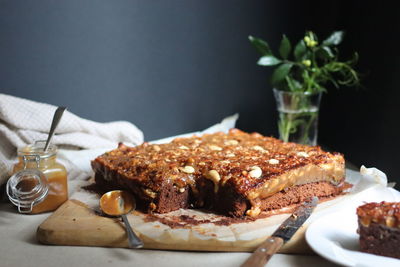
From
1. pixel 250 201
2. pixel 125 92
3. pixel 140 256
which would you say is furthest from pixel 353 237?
pixel 125 92

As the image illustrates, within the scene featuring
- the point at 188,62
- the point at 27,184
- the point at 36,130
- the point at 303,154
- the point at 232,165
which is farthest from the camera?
the point at 188,62

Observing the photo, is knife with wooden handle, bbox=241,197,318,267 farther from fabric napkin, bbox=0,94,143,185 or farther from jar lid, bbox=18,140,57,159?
fabric napkin, bbox=0,94,143,185

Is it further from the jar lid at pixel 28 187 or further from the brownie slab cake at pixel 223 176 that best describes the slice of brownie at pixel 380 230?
the jar lid at pixel 28 187

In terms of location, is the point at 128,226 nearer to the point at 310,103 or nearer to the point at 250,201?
the point at 250,201

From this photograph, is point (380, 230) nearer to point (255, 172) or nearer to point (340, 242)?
point (340, 242)

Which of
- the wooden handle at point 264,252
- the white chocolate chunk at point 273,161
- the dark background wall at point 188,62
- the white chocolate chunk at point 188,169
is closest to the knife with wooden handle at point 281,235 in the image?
the wooden handle at point 264,252

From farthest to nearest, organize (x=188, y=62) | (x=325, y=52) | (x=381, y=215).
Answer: (x=188, y=62) → (x=325, y=52) → (x=381, y=215)

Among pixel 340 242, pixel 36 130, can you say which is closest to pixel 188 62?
pixel 36 130

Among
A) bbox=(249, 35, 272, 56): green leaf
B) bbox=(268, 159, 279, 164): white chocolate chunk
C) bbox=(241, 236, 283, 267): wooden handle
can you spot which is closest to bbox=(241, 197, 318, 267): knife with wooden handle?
bbox=(241, 236, 283, 267): wooden handle
